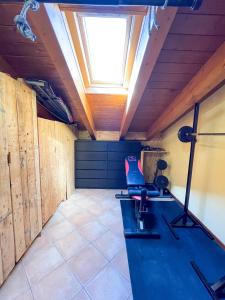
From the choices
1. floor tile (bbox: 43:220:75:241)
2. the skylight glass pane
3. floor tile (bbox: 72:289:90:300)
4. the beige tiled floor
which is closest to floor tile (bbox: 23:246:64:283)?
the beige tiled floor

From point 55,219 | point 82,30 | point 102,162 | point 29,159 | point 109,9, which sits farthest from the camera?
point 102,162

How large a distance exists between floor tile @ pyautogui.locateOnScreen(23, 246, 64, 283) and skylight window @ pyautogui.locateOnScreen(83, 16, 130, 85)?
2244 millimetres

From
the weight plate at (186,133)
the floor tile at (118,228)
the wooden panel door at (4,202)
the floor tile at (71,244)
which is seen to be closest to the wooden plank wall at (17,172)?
the wooden panel door at (4,202)

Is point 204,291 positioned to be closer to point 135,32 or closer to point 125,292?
point 125,292

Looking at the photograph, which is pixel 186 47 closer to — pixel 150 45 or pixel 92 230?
pixel 150 45

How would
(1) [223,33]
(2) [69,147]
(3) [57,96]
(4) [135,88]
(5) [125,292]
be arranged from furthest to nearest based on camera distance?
(2) [69,147] → (3) [57,96] → (4) [135,88] → (5) [125,292] → (1) [223,33]

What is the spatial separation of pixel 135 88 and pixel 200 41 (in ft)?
2.32

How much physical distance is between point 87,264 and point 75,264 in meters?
0.12

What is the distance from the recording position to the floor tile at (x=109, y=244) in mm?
1786

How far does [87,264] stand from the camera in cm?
164

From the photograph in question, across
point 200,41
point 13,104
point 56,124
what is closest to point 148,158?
point 56,124

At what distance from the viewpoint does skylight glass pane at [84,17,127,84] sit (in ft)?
5.00

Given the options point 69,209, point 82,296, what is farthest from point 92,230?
point 82,296

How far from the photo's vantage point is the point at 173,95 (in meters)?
2.26
